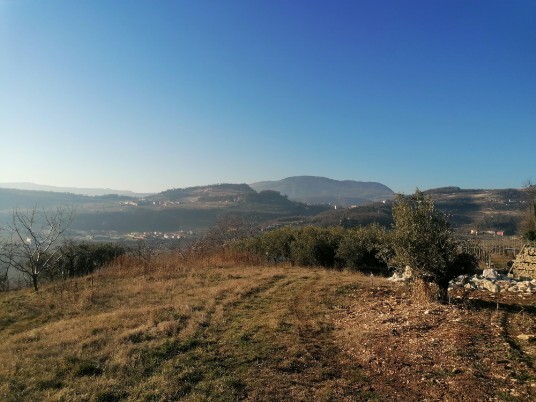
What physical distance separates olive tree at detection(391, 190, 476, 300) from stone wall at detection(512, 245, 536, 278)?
8437 millimetres

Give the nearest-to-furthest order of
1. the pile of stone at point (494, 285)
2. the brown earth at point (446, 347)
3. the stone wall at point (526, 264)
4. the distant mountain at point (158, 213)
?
the brown earth at point (446, 347), the pile of stone at point (494, 285), the stone wall at point (526, 264), the distant mountain at point (158, 213)

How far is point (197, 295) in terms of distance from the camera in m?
13.1

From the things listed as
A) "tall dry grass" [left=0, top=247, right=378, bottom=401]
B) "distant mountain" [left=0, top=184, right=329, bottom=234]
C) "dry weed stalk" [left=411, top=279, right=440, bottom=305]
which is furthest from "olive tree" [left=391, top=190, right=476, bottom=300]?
"distant mountain" [left=0, top=184, right=329, bottom=234]

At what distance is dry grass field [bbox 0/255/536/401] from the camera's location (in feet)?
18.4

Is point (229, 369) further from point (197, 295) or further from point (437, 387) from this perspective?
point (197, 295)

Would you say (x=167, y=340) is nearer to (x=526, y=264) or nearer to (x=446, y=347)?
(x=446, y=347)

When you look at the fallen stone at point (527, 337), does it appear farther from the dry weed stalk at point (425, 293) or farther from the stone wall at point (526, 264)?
the stone wall at point (526, 264)

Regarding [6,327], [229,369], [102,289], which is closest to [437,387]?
[229,369]

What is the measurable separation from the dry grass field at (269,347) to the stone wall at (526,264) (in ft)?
21.9

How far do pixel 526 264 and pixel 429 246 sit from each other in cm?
1000

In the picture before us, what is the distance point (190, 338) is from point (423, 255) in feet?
21.6

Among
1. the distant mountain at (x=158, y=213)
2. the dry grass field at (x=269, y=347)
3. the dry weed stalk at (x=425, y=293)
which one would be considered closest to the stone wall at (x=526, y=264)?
the dry grass field at (x=269, y=347)

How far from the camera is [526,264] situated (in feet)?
53.7

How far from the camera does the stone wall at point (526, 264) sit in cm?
1598
